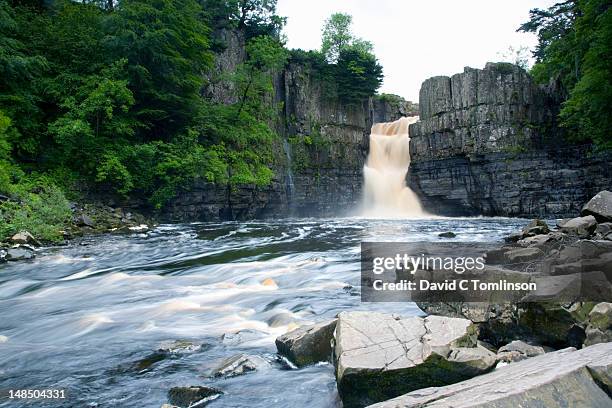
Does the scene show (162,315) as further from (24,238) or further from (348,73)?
(348,73)

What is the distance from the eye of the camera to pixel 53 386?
151 inches

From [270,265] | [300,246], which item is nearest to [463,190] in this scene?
[300,246]

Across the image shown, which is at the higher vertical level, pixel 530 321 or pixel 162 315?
pixel 530 321

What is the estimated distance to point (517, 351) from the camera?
3.75 m

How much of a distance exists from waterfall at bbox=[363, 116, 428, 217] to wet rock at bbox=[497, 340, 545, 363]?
87.3ft

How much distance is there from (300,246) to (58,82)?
12959 millimetres

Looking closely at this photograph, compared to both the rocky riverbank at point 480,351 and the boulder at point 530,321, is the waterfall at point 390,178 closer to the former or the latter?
the boulder at point 530,321

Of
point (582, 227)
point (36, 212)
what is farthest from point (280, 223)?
point (582, 227)

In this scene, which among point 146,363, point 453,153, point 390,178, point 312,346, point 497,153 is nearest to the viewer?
point 312,346

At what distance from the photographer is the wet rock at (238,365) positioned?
3.87 meters

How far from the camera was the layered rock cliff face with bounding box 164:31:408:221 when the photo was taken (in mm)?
25656

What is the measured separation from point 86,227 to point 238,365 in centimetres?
1270

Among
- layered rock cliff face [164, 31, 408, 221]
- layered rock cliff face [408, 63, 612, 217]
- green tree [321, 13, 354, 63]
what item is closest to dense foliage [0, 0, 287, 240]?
layered rock cliff face [164, 31, 408, 221]

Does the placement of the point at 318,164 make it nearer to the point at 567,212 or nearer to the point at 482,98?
the point at 482,98
